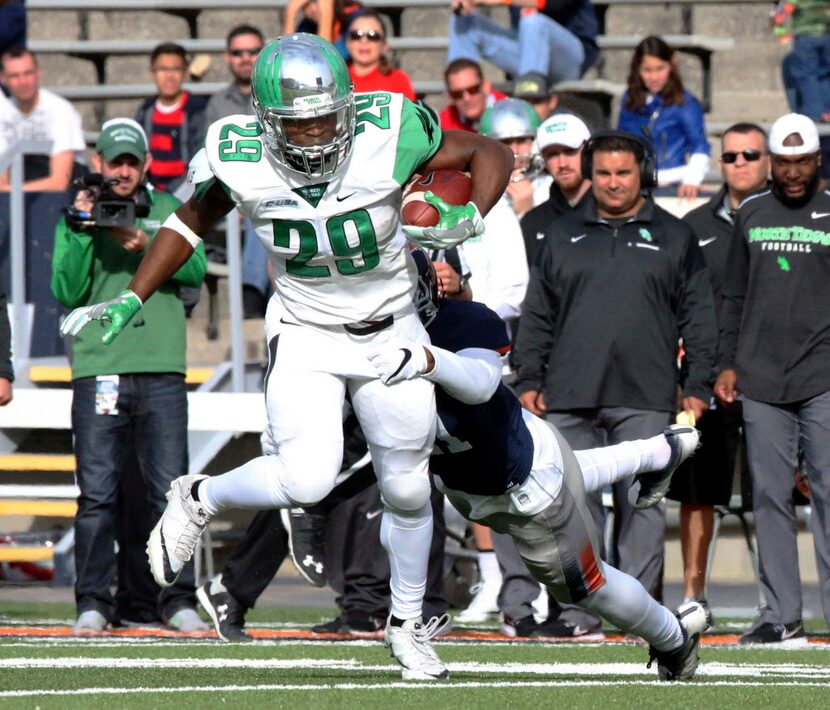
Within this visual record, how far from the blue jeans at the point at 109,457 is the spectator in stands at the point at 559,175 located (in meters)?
1.73

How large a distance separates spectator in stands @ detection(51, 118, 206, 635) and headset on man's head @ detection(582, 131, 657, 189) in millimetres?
1572

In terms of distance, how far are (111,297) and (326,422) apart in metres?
2.41

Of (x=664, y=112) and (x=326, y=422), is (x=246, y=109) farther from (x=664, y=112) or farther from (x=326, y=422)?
(x=326, y=422)

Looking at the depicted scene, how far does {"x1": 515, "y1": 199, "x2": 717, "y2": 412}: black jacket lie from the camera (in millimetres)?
6844

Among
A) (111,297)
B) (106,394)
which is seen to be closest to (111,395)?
(106,394)

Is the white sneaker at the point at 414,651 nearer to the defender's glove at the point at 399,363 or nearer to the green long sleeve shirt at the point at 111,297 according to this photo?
the defender's glove at the point at 399,363

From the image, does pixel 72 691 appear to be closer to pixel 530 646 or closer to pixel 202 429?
pixel 530 646

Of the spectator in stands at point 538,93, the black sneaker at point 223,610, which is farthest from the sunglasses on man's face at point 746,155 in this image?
the black sneaker at point 223,610

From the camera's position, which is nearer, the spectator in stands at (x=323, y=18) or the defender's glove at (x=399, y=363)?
the defender's glove at (x=399, y=363)

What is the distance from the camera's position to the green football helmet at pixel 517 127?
816 cm

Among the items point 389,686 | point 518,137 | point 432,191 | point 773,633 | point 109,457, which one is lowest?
point 773,633

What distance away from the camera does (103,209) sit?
689cm

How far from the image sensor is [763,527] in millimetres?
6785

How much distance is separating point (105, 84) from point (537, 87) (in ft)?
13.7
